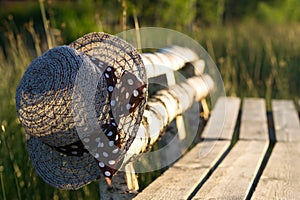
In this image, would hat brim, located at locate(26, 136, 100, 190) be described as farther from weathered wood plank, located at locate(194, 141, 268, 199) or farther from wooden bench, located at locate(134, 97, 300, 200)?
weathered wood plank, located at locate(194, 141, 268, 199)

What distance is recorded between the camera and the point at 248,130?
374 centimetres

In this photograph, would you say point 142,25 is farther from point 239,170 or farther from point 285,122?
point 239,170

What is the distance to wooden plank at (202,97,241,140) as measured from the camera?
358cm

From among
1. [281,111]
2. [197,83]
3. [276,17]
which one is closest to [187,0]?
[276,17]

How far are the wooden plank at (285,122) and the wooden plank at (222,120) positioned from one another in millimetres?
311

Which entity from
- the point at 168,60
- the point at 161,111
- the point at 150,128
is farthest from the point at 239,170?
the point at 168,60

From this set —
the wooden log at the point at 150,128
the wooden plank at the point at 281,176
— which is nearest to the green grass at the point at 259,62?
the wooden plank at the point at 281,176

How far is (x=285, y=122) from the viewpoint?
4.00 metres

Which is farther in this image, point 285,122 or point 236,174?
point 285,122

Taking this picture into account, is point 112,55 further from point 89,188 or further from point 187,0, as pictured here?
point 187,0

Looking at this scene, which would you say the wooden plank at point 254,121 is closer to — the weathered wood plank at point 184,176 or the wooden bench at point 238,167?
the wooden bench at point 238,167

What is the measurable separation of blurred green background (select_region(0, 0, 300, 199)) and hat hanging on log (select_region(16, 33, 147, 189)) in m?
0.31

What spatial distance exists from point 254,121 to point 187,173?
1515 millimetres

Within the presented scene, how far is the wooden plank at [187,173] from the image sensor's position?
2293mm
